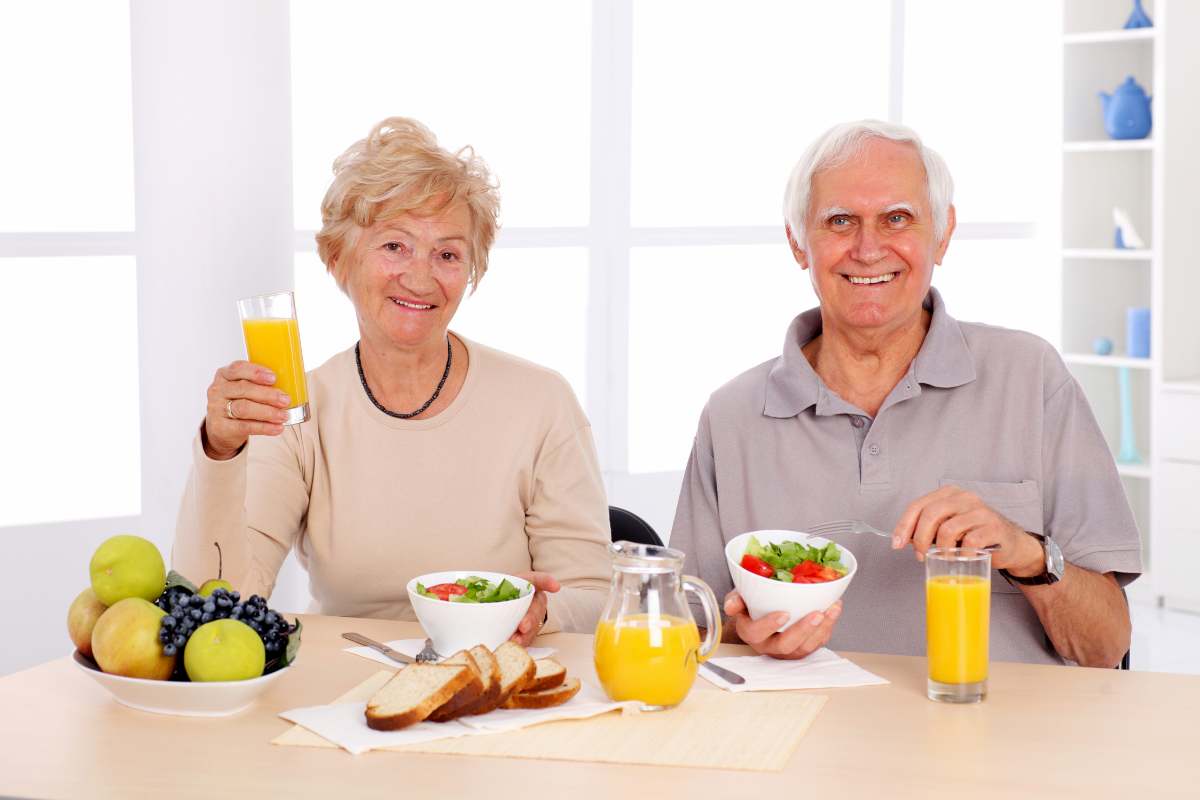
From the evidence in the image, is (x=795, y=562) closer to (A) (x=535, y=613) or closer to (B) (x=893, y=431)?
(A) (x=535, y=613)

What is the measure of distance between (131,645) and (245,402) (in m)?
0.44

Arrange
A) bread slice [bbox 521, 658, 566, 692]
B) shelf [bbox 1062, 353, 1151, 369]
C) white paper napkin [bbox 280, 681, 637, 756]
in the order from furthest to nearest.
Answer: shelf [bbox 1062, 353, 1151, 369], bread slice [bbox 521, 658, 566, 692], white paper napkin [bbox 280, 681, 637, 756]

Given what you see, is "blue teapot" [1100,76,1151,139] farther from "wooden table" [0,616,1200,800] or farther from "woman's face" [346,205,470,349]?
"wooden table" [0,616,1200,800]

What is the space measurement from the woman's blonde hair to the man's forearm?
1038mm

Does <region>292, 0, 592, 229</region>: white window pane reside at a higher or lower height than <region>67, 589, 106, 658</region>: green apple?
higher

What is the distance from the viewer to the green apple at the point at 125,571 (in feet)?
5.40

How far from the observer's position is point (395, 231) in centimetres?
233

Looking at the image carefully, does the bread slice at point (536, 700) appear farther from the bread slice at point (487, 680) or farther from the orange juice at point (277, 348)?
the orange juice at point (277, 348)

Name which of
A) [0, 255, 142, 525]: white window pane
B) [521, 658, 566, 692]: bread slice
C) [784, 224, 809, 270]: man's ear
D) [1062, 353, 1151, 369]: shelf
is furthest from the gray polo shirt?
[1062, 353, 1151, 369]: shelf

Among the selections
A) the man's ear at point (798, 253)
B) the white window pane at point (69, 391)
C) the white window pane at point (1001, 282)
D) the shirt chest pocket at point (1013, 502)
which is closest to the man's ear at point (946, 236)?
the man's ear at point (798, 253)

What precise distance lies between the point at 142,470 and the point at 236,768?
6.42ft

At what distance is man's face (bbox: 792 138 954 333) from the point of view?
84.8 inches

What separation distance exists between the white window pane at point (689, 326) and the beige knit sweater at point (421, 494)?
2.33m

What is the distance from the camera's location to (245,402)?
6.39ft
